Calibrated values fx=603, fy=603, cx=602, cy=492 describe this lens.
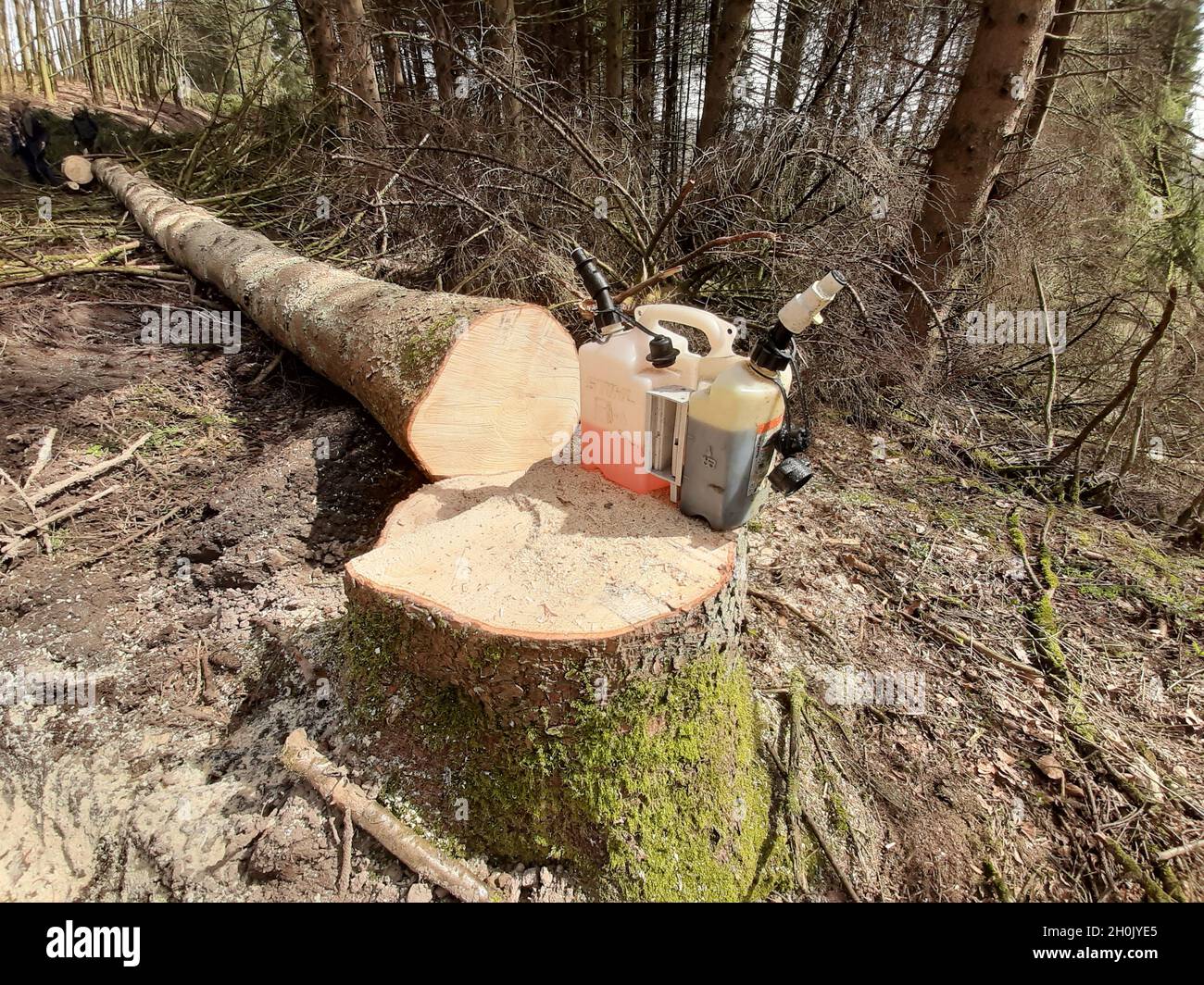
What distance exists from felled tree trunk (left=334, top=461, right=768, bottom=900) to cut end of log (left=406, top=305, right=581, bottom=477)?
0.64 meters

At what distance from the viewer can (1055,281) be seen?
4.14m

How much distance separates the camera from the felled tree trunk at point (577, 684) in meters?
1.44

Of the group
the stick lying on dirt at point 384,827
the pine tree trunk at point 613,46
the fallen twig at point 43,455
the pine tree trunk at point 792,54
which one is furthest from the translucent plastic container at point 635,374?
the pine tree trunk at point 613,46

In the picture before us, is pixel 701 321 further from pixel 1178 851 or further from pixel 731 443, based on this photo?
pixel 1178 851

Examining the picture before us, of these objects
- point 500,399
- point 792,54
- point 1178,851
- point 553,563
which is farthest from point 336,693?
point 792,54

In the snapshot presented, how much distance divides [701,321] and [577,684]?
1.03 meters

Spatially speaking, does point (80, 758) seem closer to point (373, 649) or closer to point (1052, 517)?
point (373, 649)

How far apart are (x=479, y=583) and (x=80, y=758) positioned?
148 centimetres

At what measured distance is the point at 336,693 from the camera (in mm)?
1910

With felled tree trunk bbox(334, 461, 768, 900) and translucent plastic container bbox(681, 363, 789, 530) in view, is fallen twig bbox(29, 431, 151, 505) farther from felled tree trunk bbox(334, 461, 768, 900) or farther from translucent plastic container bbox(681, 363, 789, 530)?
translucent plastic container bbox(681, 363, 789, 530)

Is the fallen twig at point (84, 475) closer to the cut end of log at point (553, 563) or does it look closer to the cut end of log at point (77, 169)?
the cut end of log at point (553, 563)

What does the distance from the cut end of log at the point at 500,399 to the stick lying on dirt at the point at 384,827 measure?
3.52 ft

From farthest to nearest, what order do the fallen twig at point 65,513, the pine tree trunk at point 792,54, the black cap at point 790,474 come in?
the pine tree trunk at point 792,54 → the fallen twig at point 65,513 → the black cap at point 790,474
